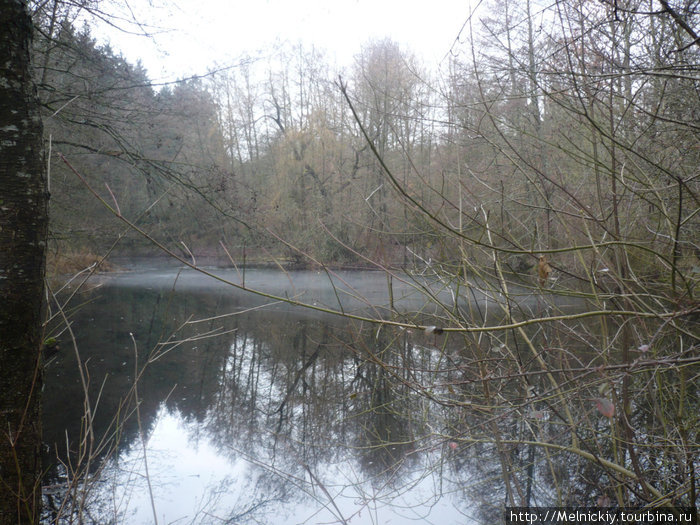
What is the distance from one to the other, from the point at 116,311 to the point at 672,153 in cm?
934

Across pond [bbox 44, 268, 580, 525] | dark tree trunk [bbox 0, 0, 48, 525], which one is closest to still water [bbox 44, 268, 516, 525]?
pond [bbox 44, 268, 580, 525]

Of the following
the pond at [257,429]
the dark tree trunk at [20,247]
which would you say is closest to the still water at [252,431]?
the pond at [257,429]

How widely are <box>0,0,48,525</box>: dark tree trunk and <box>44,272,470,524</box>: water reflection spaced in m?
0.24

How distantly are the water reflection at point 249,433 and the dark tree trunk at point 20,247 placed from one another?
0.80ft

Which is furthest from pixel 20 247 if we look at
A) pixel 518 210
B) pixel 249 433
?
pixel 518 210

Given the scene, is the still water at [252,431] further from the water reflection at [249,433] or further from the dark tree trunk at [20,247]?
the dark tree trunk at [20,247]

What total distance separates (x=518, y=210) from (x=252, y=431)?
220 inches

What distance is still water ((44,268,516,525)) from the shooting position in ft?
9.27

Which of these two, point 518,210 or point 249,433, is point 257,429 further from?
point 518,210

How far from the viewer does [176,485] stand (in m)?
3.48

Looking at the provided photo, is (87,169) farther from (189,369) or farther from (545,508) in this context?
(545,508)

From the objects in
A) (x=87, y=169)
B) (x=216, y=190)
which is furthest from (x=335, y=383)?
(x=87, y=169)

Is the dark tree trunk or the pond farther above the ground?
the dark tree trunk

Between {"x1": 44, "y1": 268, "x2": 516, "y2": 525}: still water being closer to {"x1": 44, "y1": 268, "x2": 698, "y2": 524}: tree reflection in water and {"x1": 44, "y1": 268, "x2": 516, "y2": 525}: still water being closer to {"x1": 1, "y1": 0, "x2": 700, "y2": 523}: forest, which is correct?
{"x1": 44, "y1": 268, "x2": 698, "y2": 524}: tree reflection in water
